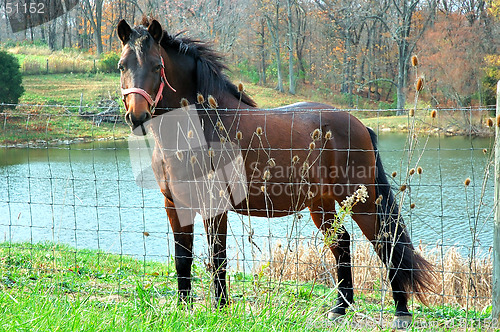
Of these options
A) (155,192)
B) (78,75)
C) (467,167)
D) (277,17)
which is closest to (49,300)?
(155,192)

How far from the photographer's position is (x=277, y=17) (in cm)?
3384

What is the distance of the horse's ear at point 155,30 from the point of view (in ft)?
10.5

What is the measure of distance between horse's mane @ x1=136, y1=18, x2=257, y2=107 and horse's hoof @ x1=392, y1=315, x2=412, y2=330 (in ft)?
6.67

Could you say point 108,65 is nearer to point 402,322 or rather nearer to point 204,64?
point 204,64

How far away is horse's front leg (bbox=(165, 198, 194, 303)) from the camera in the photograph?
135 inches

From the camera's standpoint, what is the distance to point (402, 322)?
11.5 ft

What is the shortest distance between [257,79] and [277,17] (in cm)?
470

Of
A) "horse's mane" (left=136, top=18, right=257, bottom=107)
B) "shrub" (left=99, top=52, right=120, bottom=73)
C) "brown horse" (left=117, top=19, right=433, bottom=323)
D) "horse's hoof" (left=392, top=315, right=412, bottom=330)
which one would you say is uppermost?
"shrub" (left=99, top=52, right=120, bottom=73)

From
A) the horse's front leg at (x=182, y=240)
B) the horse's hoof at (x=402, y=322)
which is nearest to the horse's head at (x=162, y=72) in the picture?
the horse's front leg at (x=182, y=240)

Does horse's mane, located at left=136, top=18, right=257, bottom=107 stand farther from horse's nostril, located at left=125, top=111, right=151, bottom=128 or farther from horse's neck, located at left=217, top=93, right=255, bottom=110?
horse's nostril, located at left=125, top=111, right=151, bottom=128

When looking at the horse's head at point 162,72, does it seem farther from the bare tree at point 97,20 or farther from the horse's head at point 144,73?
the bare tree at point 97,20

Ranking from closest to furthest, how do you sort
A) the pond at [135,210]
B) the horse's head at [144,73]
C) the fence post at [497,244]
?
the fence post at [497,244] < the horse's head at [144,73] < the pond at [135,210]

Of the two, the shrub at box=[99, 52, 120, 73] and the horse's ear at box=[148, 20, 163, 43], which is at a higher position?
the shrub at box=[99, 52, 120, 73]

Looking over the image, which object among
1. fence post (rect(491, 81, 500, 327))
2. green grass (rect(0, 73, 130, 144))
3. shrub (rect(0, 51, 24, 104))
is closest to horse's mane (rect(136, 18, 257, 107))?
fence post (rect(491, 81, 500, 327))
